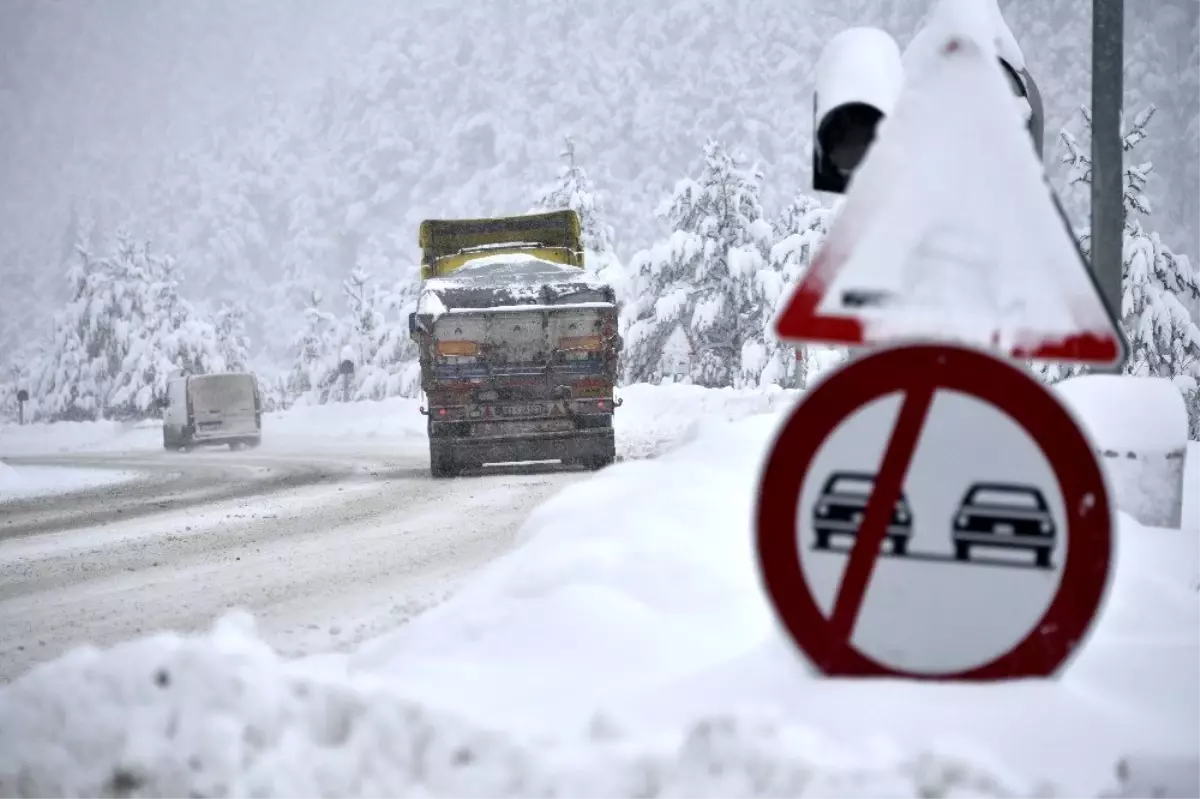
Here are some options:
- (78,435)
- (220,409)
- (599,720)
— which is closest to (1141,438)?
(599,720)

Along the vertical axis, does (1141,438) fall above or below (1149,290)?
below

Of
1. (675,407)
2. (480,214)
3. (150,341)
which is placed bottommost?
(675,407)

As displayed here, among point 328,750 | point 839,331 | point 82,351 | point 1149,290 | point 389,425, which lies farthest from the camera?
point 82,351

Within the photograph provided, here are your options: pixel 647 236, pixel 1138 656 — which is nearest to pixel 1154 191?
pixel 647 236

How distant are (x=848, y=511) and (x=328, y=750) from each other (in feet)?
4.62

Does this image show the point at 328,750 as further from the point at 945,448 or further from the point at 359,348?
the point at 359,348

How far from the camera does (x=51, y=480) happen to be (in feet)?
68.4

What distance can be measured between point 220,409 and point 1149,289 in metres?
26.4

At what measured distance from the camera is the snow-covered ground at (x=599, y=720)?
8.02 ft

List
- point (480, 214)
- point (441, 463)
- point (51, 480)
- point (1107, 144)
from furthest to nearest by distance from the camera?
point (480, 214) < point (51, 480) < point (441, 463) < point (1107, 144)

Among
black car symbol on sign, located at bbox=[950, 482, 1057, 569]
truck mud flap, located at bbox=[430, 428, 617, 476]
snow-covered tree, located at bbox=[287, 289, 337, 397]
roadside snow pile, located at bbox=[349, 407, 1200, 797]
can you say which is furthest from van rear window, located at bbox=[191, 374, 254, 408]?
snow-covered tree, located at bbox=[287, 289, 337, 397]

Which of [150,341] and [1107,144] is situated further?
[150,341]

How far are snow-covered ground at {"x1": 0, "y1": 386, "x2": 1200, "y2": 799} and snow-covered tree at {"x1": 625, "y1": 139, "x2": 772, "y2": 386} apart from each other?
34758 millimetres

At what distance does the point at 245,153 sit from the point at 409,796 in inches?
8325
